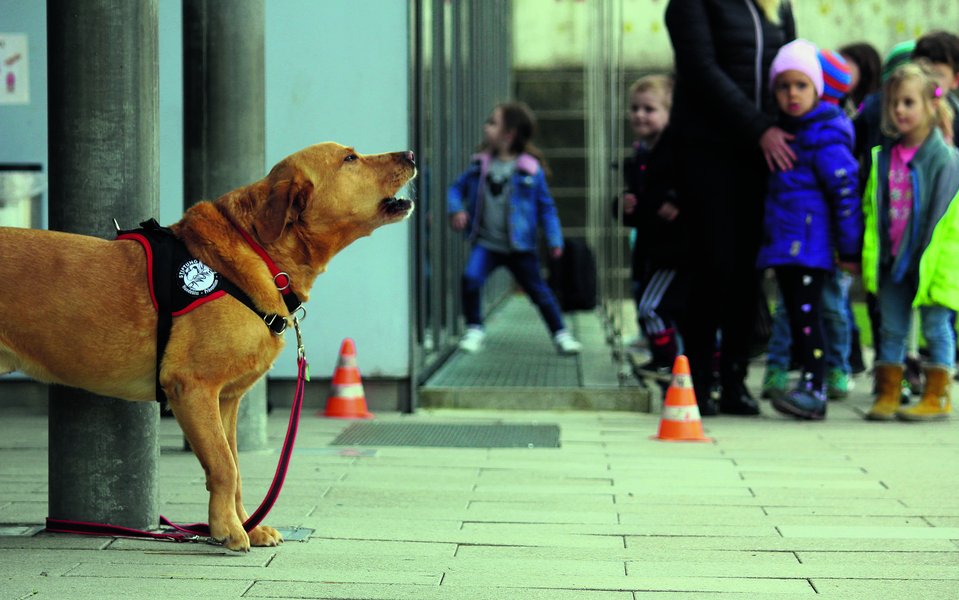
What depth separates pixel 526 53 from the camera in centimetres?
2012

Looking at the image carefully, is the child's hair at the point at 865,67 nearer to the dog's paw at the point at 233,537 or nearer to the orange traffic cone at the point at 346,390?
the orange traffic cone at the point at 346,390

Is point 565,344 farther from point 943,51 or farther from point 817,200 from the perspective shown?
point 943,51

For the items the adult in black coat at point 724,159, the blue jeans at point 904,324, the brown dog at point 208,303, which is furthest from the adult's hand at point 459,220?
the brown dog at point 208,303

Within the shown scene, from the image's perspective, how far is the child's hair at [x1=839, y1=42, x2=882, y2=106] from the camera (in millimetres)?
9664

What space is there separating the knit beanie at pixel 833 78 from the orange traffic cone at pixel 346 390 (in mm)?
3052

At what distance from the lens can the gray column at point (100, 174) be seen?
447 centimetres

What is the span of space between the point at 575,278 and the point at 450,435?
711 cm

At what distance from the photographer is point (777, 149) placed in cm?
752

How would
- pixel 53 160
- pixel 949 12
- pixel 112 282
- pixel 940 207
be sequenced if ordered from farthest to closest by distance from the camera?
pixel 949 12 < pixel 940 207 < pixel 53 160 < pixel 112 282

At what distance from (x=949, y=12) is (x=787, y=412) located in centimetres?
1352

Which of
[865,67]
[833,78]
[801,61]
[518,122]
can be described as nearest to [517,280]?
[518,122]

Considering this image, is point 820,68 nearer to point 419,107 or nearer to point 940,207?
point 940,207

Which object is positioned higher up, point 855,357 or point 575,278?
point 575,278

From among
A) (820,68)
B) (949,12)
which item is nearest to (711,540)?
(820,68)
